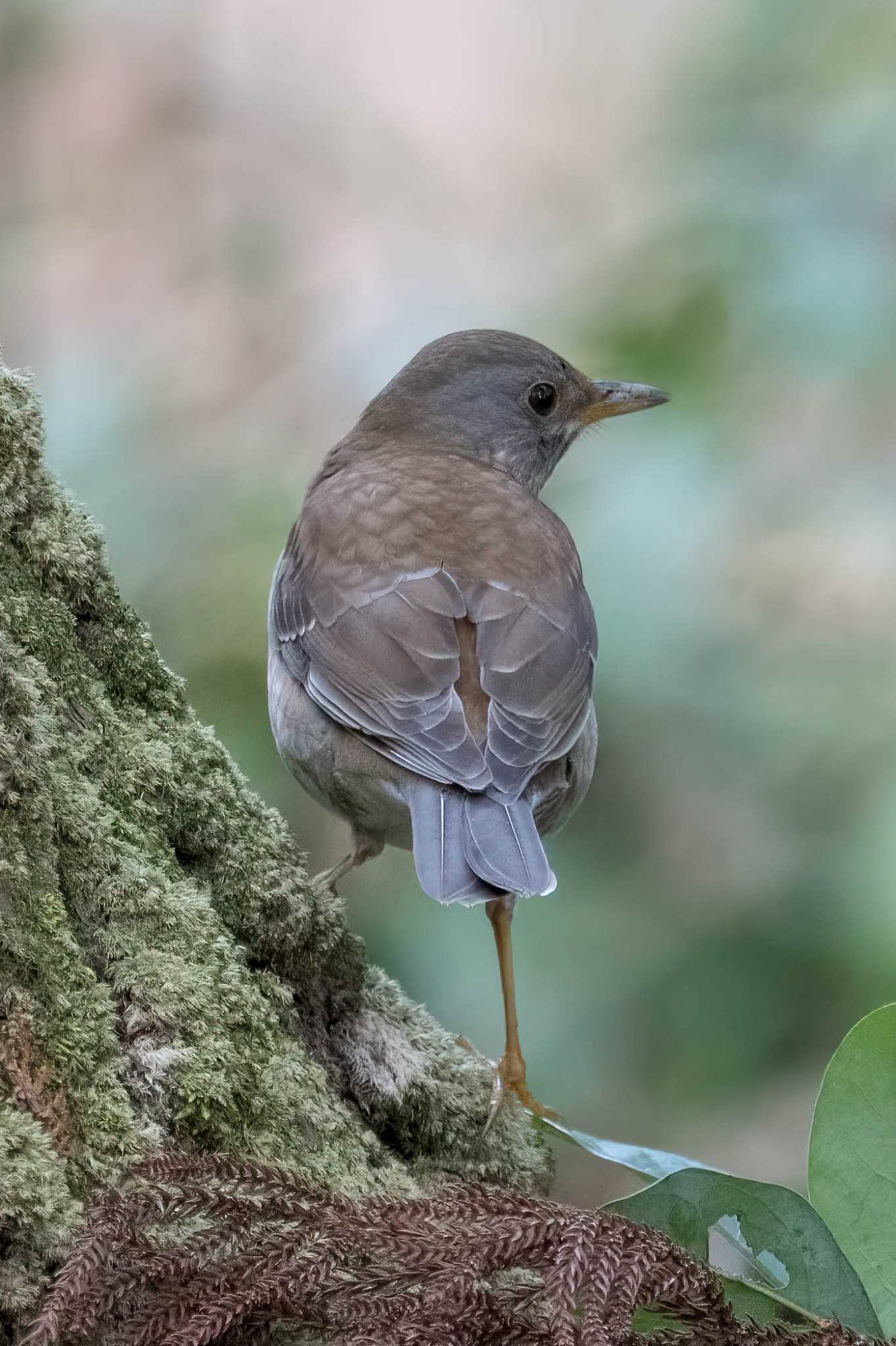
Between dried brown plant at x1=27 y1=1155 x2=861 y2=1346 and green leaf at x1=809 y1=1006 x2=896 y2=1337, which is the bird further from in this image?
dried brown plant at x1=27 y1=1155 x2=861 y2=1346

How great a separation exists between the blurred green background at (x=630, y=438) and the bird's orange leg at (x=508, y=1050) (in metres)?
1.00

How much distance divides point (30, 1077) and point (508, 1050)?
1368 millimetres

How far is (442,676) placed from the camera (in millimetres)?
2834

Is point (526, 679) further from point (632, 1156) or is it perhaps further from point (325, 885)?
point (632, 1156)

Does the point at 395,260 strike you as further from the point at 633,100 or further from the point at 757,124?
the point at 757,124

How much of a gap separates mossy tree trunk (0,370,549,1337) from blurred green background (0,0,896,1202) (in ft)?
5.29

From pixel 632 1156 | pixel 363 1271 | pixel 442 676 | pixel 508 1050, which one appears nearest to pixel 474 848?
pixel 442 676

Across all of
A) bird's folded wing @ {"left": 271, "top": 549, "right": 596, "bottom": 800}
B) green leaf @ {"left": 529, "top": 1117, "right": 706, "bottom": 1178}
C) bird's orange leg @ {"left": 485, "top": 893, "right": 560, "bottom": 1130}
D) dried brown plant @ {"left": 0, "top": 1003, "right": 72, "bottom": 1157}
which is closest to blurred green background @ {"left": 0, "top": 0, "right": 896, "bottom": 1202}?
bird's orange leg @ {"left": 485, "top": 893, "right": 560, "bottom": 1130}

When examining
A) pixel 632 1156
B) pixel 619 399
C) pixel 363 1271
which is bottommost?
pixel 363 1271

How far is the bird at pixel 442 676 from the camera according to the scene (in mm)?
2652

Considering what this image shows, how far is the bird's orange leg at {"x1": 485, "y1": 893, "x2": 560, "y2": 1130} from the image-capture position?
2.64 metres

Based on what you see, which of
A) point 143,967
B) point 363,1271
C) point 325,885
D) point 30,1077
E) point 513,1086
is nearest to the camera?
point 363,1271

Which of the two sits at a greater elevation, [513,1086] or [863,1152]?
[513,1086]

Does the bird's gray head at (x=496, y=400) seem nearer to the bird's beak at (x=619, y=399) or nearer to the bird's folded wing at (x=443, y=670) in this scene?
the bird's beak at (x=619, y=399)
